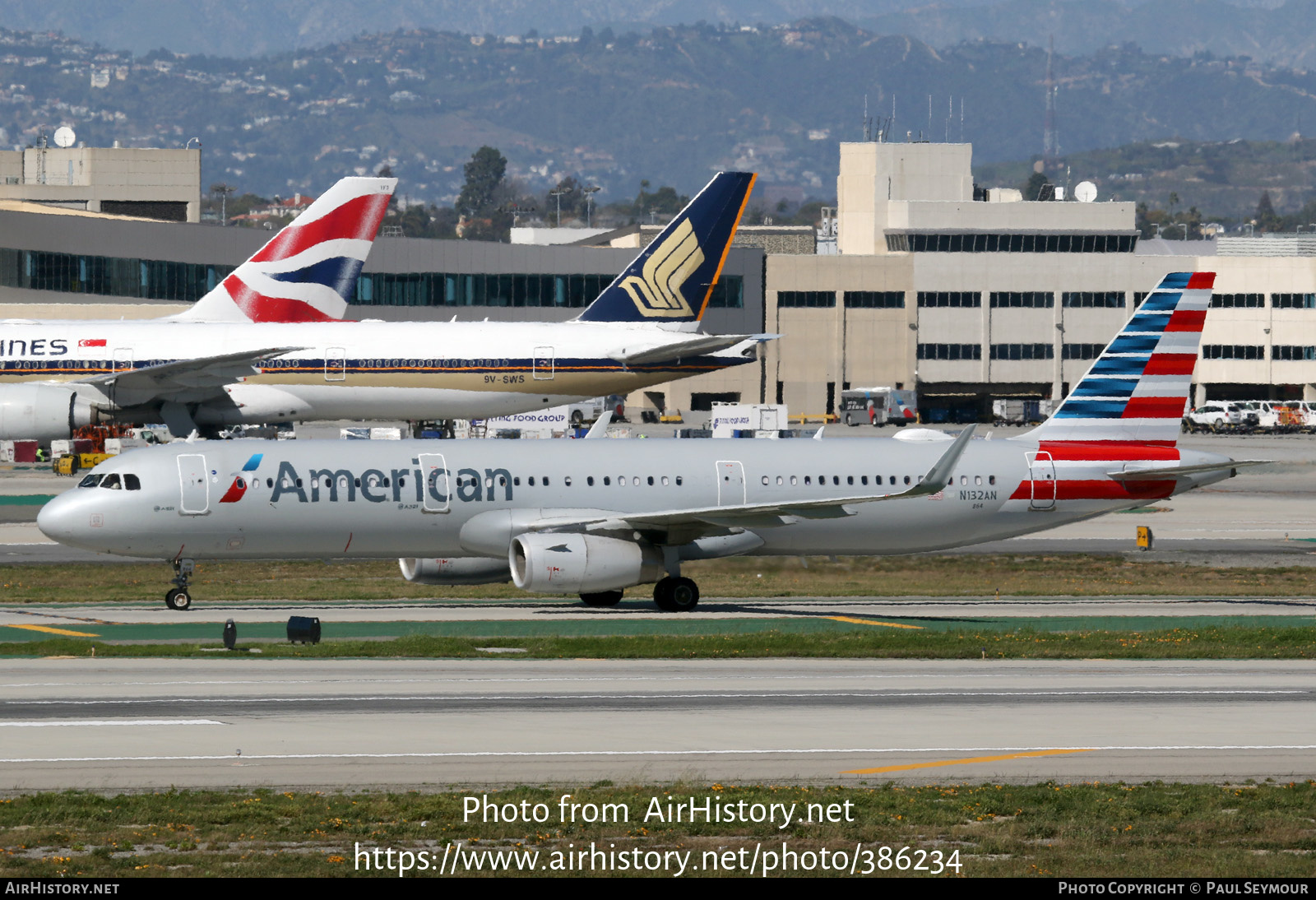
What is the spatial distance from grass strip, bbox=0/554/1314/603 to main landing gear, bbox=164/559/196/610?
8.67 ft

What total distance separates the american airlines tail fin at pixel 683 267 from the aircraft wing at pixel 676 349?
2870 mm

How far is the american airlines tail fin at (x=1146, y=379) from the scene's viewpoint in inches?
1741

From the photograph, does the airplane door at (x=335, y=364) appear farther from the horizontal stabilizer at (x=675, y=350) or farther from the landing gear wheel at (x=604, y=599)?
the landing gear wheel at (x=604, y=599)

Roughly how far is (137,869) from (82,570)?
3428cm

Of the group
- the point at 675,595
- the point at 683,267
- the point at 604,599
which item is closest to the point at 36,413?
the point at 604,599

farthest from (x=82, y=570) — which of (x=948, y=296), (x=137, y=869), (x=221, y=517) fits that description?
(x=948, y=296)

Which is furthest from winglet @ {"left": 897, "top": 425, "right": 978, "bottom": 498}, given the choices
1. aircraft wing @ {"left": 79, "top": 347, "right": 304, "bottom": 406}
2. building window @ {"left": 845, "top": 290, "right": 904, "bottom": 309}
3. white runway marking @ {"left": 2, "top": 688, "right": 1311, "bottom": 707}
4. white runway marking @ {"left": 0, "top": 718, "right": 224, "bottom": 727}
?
building window @ {"left": 845, "top": 290, "right": 904, "bottom": 309}

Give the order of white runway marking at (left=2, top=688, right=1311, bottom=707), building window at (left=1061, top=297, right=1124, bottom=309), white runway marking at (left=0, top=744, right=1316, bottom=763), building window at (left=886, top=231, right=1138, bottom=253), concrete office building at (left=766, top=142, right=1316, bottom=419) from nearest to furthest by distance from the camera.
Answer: white runway marking at (left=0, top=744, right=1316, bottom=763), white runway marking at (left=2, top=688, right=1311, bottom=707), concrete office building at (left=766, top=142, right=1316, bottom=419), building window at (left=1061, top=297, right=1124, bottom=309), building window at (left=886, top=231, right=1138, bottom=253)

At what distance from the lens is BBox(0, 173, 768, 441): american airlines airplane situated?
59906 mm

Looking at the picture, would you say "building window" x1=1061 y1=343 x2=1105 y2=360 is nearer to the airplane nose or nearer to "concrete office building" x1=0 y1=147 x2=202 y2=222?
"concrete office building" x1=0 y1=147 x2=202 y2=222

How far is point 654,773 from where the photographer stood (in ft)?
66.5

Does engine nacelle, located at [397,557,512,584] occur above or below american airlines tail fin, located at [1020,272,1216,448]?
below

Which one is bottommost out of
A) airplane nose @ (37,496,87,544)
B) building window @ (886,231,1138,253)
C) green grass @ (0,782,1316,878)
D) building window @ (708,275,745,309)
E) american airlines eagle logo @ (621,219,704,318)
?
green grass @ (0,782,1316,878)
